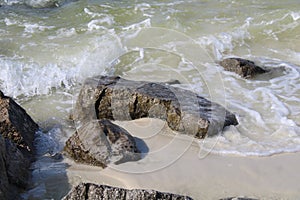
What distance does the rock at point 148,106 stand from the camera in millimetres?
5344

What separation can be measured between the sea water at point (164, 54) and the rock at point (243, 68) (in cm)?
12

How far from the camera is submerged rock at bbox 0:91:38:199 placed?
3.99m

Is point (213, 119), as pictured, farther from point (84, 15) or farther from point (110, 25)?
point (84, 15)

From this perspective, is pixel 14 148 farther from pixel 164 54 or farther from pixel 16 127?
pixel 164 54

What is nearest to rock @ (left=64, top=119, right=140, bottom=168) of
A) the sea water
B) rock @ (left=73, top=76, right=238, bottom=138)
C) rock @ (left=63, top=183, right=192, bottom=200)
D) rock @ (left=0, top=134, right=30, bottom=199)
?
the sea water

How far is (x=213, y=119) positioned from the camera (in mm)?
5395

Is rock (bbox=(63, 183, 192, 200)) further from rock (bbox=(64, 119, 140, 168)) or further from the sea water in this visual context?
the sea water

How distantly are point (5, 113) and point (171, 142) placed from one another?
2.02 metres

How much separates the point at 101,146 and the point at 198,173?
1.11 m

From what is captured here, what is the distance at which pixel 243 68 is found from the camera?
24.5ft

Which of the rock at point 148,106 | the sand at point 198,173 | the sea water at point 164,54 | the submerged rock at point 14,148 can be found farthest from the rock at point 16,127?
the rock at point 148,106

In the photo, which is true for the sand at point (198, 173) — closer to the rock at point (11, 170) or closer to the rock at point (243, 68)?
the rock at point (11, 170)

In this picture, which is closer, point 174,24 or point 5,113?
point 5,113

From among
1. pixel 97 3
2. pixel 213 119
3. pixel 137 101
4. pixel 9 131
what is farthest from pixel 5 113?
pixel 97 3
